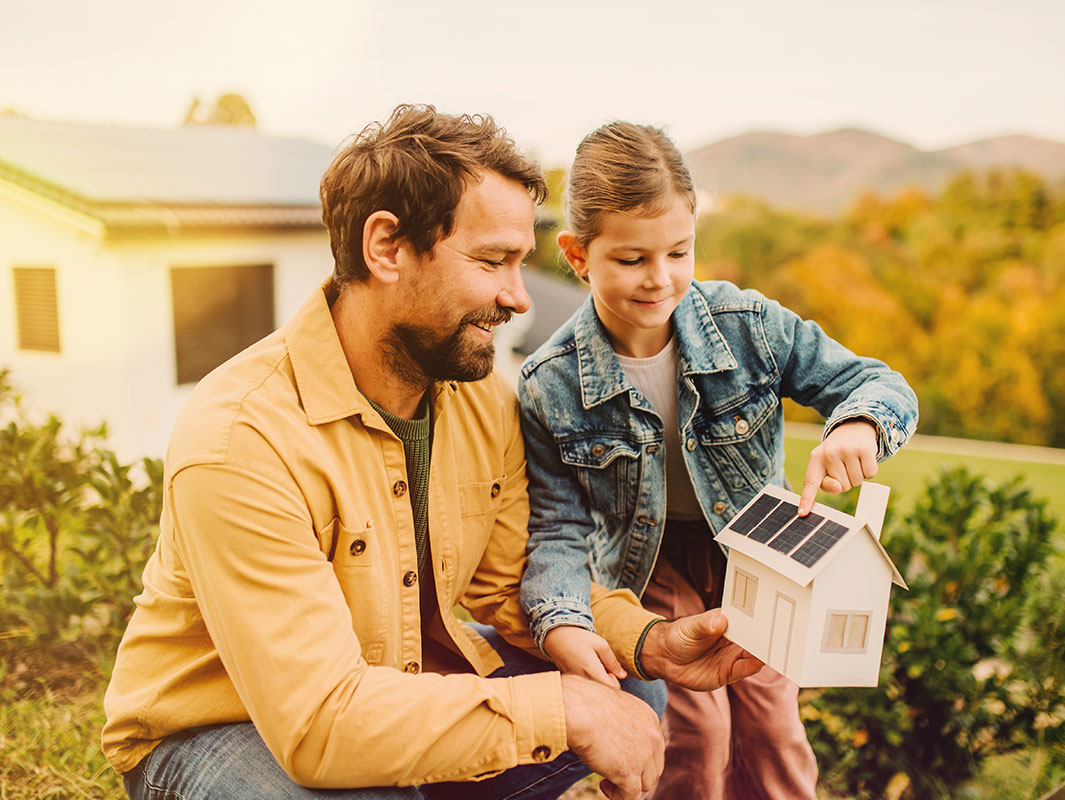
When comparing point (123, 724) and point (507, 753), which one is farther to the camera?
point (123, 724)

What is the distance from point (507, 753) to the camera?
1576mm

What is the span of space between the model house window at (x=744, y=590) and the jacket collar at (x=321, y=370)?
845 millimetres

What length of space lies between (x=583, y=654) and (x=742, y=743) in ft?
2.44

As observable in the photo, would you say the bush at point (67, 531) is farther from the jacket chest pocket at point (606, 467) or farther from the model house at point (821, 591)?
the model house at point (821, 591)

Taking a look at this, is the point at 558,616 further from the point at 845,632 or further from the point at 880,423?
the point at 880,423

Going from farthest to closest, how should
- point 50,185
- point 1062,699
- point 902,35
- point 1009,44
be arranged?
point 902,35
point 1009,44
point 50,185
point 1062,699

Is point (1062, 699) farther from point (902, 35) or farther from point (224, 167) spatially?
point (902, 35)

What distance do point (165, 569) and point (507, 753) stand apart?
0.80 meters

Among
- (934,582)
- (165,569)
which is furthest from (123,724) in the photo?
(934,582)

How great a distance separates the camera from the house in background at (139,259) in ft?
14.7

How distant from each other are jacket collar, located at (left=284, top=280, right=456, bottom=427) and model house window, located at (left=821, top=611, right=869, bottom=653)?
39.9 inches

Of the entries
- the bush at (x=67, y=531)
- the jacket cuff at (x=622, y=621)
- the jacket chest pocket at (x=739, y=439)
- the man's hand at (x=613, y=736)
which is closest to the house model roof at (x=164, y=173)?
the bush at (x=67, y=531)

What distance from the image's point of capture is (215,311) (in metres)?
7.72

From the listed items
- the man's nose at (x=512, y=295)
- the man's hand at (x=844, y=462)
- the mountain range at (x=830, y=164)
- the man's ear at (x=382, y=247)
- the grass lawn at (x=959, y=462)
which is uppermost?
the mountain range at (x=830, y=164)
